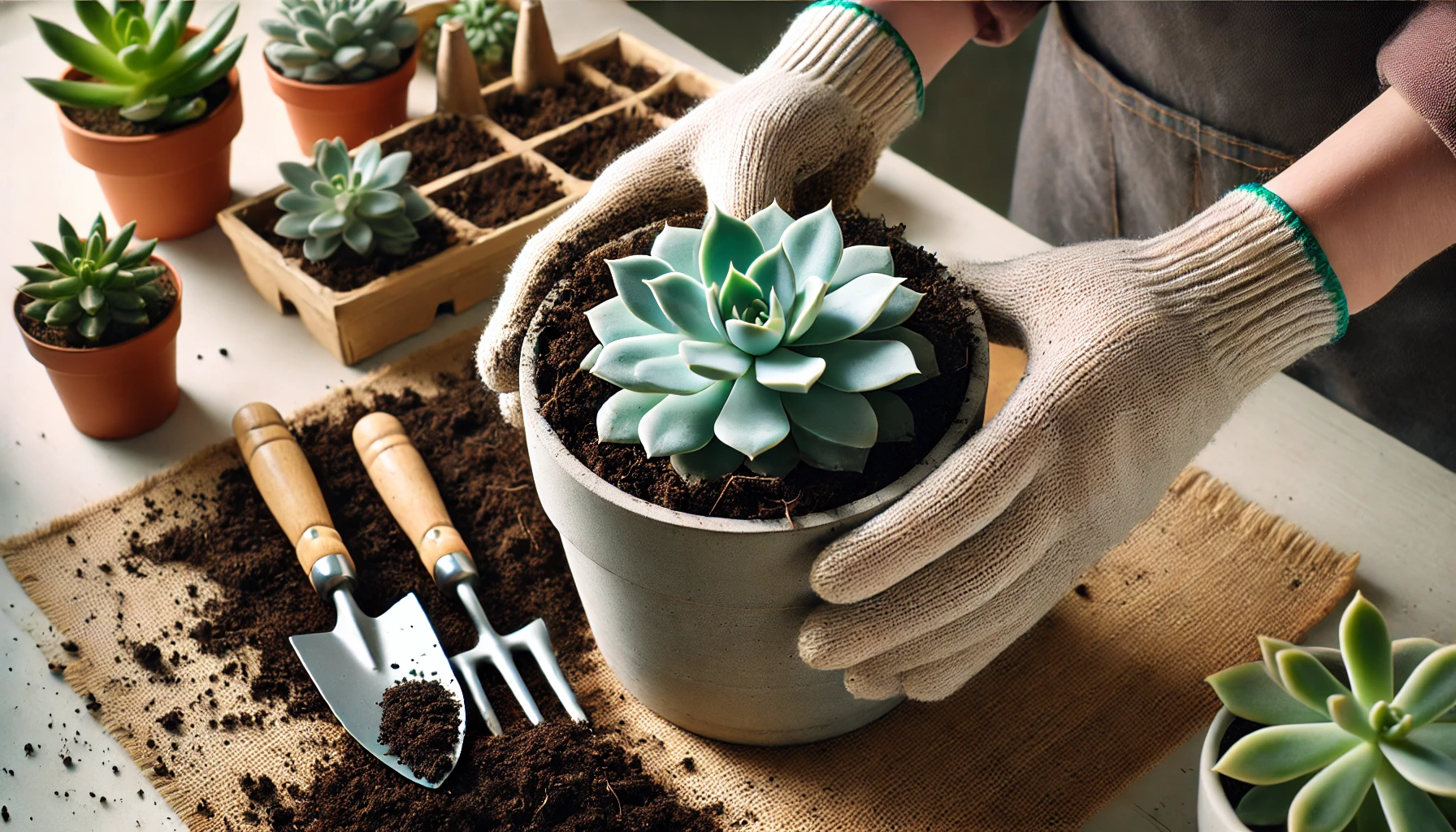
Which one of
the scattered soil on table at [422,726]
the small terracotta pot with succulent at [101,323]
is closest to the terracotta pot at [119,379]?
the small terracotta pot with succulent at [101,323]

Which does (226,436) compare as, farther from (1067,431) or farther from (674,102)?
(1067,431)

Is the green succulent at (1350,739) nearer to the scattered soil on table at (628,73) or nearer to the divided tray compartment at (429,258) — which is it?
the divided tray compartment at (429,258)

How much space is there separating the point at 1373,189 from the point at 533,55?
3.15 ft

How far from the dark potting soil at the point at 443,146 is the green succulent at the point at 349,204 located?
0.11 m

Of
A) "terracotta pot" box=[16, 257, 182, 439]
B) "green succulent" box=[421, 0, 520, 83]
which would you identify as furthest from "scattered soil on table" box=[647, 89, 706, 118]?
"terracotta pot" box=[16, 257, 182, 439]

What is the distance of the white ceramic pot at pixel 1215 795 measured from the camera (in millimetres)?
698

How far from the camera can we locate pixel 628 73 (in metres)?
1.50

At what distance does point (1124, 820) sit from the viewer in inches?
33.5

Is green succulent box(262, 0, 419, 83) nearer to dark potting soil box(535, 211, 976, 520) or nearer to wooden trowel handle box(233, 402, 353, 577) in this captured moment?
wooden trowel handle box(233, 402, 353, 577)

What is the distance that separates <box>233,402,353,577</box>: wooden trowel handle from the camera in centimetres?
96

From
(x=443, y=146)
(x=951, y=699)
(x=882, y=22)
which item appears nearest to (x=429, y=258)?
(x=443, y=146)

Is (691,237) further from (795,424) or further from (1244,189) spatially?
(1244,189)

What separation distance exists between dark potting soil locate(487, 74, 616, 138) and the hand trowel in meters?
0.55

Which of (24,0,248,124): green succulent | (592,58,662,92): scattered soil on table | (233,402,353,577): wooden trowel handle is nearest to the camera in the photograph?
(233,402,353,577): wooden trowel handle
